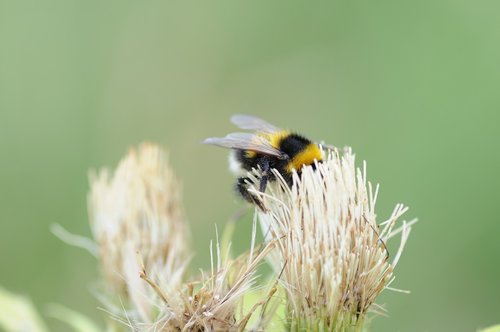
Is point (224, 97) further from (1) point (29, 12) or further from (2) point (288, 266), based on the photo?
(2) point (288, 266)

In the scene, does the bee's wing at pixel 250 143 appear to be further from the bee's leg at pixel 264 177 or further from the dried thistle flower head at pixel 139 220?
the dried thistle flower head at pixel 139 220

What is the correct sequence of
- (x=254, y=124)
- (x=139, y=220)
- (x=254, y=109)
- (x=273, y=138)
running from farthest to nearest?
(x=254, y=109) < (x=254, y=124) < (x=139, y=220) < (x=273, y=138)

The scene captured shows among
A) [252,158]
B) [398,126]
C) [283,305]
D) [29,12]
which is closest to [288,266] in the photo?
[283,305]

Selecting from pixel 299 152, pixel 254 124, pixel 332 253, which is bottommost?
pixel 332 253

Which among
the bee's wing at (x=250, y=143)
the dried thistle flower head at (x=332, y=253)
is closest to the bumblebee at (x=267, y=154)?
the bee's wing at (x=250, y=143)

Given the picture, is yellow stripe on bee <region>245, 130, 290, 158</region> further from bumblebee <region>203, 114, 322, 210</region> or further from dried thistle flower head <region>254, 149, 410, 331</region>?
dried thistle flower head <region>254, 149, 410, 331</region>

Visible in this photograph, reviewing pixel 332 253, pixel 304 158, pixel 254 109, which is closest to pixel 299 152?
pixel 304 158

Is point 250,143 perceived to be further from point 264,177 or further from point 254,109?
point 254,109

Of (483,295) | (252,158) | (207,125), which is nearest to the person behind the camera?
(252,158)
